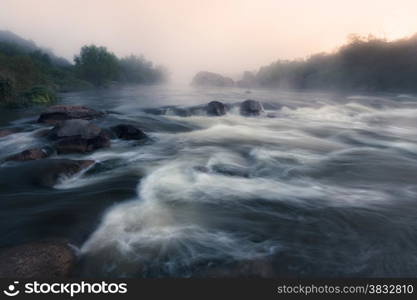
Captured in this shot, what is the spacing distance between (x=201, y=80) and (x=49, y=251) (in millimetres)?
101552

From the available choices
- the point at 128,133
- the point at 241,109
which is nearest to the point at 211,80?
the point at 241,109

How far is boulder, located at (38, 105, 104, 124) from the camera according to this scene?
727 inches

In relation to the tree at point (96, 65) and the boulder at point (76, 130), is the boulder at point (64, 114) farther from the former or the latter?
the tree at point (96, 65)

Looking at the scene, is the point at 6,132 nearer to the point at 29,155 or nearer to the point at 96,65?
the point at 29,155

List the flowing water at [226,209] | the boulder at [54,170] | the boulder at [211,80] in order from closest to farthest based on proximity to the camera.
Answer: the flowing water at [226,209] < the boulder at [54,170] < the boulder at [211,80]

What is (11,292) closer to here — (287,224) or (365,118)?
(287,224)

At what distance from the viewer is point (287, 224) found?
683 cm

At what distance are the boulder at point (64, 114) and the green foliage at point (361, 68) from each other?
56374mm

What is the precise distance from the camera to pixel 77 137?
41.2 feet

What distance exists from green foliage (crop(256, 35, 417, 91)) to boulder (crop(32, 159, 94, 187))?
199ft

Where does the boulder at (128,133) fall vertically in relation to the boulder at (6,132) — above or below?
below

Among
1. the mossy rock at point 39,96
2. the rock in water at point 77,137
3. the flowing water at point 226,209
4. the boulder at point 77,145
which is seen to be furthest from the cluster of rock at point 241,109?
the mossy rock at point 39,96

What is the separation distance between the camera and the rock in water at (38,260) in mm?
4848

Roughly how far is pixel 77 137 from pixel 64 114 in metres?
7.55
